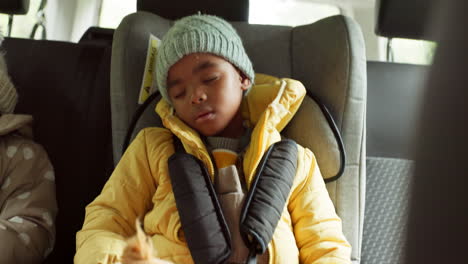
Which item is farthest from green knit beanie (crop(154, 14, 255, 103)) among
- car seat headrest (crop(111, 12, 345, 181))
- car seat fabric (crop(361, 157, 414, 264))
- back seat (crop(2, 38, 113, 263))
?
car seat fabric (crop(361, 157, 414, 264))

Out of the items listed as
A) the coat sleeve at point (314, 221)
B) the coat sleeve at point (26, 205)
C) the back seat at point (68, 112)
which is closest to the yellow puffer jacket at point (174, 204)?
the coat sleeve at point (314, 221)

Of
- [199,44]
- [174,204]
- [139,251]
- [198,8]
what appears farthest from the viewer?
[198,8]

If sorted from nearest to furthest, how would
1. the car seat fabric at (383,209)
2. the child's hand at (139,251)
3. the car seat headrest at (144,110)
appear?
the child's hand at (139,251) → the car seat headrest at (144,110) → the car seat fabric at (383,209)

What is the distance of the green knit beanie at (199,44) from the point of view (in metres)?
1.27

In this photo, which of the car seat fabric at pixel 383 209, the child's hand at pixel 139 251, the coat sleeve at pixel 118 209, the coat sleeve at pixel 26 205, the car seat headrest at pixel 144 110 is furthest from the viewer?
the car seat fabric at pixel 383 209

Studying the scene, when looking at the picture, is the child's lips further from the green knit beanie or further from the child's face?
the green knit beanie

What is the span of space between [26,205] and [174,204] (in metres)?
0.42

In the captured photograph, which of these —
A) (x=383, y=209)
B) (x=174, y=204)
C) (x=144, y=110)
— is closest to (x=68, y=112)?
(x=144, y=110)

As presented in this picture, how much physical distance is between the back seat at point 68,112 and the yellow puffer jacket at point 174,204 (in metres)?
0.31

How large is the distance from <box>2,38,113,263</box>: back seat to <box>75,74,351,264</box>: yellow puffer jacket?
31cm

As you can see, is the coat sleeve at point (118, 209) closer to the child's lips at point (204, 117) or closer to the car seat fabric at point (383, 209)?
the child's lips at point (204, 117)

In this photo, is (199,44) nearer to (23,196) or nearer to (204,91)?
(204,91)

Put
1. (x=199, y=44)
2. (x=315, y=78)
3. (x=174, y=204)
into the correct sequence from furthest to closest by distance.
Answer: (x=315, y=78) < (x=199, y=44) < (x=174, y=204)

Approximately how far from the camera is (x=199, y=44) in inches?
49.9
